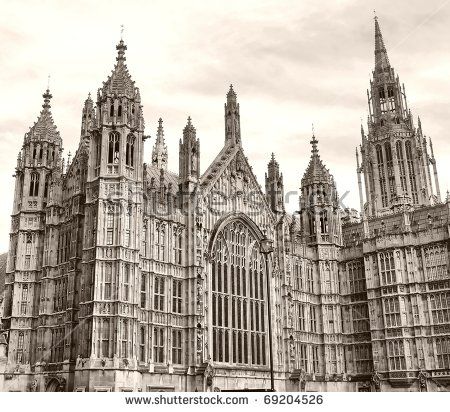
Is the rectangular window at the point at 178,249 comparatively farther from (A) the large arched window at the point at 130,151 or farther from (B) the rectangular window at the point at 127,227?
(A) the large arched window at the point at 130,151

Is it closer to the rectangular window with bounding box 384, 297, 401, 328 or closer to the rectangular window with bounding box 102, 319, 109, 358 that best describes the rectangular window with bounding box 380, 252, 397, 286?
the rectangular window with bounding box 384, 297, 401, 328

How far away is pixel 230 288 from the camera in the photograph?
54031mm

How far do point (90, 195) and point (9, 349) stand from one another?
1481 centimetres

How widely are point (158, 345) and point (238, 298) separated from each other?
33.1 feet

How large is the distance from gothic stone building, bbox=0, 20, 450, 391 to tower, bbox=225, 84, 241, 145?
16 cm

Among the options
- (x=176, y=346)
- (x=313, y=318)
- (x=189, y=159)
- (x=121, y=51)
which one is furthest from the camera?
(x=313, y=318)

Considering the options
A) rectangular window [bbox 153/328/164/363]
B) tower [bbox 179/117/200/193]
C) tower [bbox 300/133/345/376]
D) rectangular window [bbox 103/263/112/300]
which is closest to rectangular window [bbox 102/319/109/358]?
rectangular window [bbox 103/263/112/300]

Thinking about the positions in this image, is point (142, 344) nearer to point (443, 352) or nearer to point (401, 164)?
point (443, 352)

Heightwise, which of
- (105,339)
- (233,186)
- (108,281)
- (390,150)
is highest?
(390,150)

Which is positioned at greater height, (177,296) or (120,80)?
(120,80)

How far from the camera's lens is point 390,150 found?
343 ft

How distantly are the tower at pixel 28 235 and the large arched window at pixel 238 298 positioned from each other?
1579 centimetres

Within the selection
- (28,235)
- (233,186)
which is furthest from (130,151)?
(233,186)
